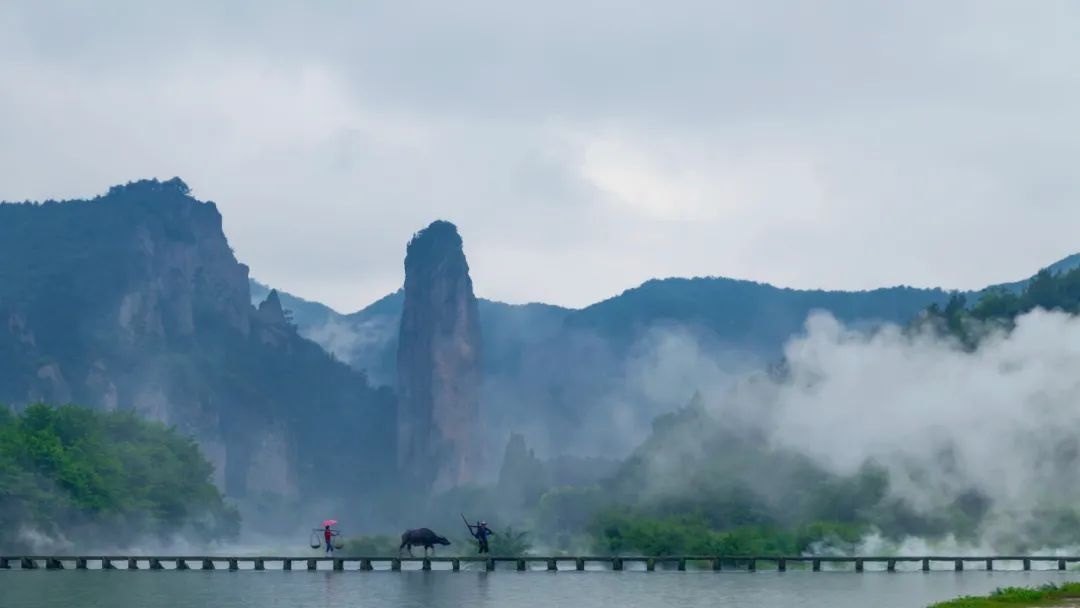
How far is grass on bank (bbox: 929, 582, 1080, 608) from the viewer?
56125mm

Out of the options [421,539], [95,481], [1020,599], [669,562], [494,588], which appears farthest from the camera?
[95,481]

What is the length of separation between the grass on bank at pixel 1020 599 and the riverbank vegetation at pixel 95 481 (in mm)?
91733

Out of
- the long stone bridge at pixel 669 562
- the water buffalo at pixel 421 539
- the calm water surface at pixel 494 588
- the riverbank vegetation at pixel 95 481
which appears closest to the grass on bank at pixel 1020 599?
the calm water surface at pixel 494 588

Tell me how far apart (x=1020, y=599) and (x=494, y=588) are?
1233 inches

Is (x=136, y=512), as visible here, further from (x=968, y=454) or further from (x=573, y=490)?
(x=968, y=454)

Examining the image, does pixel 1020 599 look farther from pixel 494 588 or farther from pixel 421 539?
pixel 421 539

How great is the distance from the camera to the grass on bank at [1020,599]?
56.1 meters

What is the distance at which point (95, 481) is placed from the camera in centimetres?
14600

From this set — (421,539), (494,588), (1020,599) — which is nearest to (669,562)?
(421,539)

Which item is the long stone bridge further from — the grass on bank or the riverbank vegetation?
the grass on bank

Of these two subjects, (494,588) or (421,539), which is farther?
(421,539)

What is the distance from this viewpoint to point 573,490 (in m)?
147

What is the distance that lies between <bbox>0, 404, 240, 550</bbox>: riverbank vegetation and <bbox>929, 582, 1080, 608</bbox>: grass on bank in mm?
91733

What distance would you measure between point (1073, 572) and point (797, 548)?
834 inches
